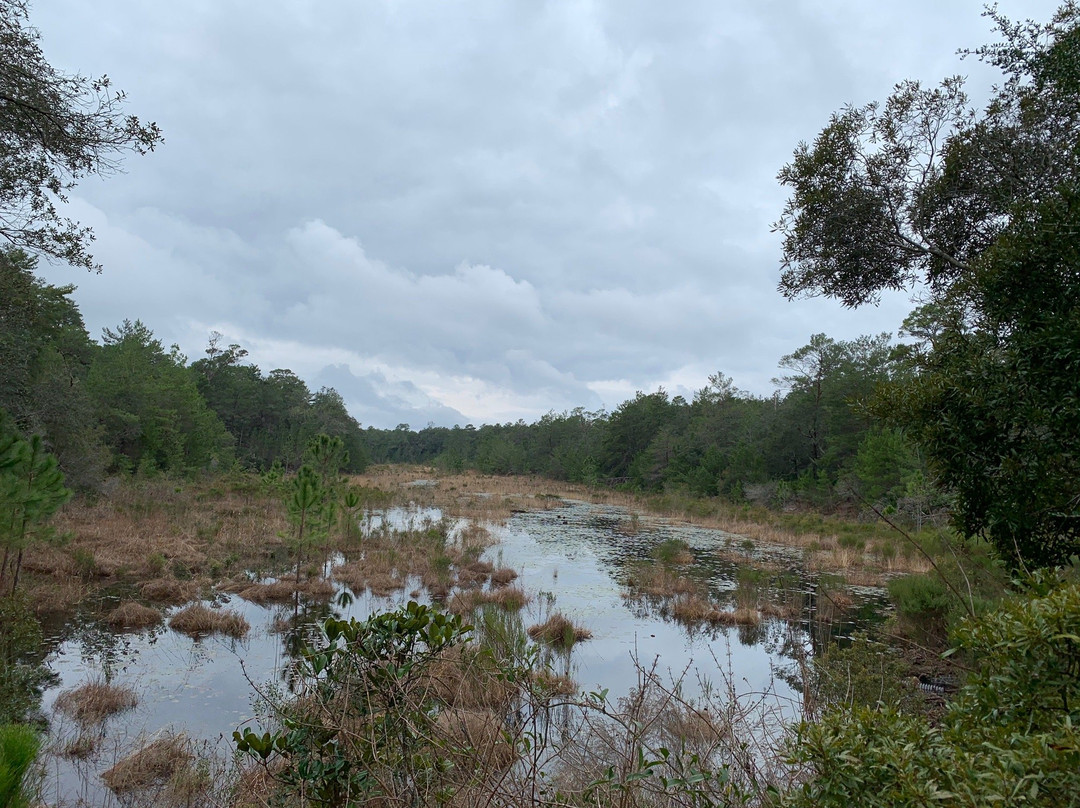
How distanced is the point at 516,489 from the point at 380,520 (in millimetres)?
22901

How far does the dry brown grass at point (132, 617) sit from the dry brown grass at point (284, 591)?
5.55ft

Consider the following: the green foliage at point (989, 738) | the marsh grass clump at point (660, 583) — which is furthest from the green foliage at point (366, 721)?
the marsh grass clump at point (660, 583)

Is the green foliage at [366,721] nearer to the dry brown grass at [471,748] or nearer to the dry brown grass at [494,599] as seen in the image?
the dry brown grass at [471,748]

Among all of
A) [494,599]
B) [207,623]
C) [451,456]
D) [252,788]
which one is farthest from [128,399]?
[451,456]

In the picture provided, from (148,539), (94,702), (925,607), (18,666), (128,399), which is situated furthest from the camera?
(128,399)

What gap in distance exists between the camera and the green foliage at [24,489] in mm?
6816

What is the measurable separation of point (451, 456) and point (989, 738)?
68.1 meters

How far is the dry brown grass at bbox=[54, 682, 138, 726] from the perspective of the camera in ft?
18.5

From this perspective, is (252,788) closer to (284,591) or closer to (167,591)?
(284,591)

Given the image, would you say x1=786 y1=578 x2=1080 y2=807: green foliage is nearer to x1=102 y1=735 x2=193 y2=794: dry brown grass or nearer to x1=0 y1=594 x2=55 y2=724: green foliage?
x1=102 y1=735 x2=193 y2=794: dry brown grass

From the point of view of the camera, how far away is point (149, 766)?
4.68 metres

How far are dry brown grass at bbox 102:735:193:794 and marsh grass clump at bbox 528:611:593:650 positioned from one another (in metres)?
4.56

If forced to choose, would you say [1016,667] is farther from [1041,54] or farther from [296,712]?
[1041,54]

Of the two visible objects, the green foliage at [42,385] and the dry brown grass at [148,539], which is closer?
the green foliage at [42,385]
